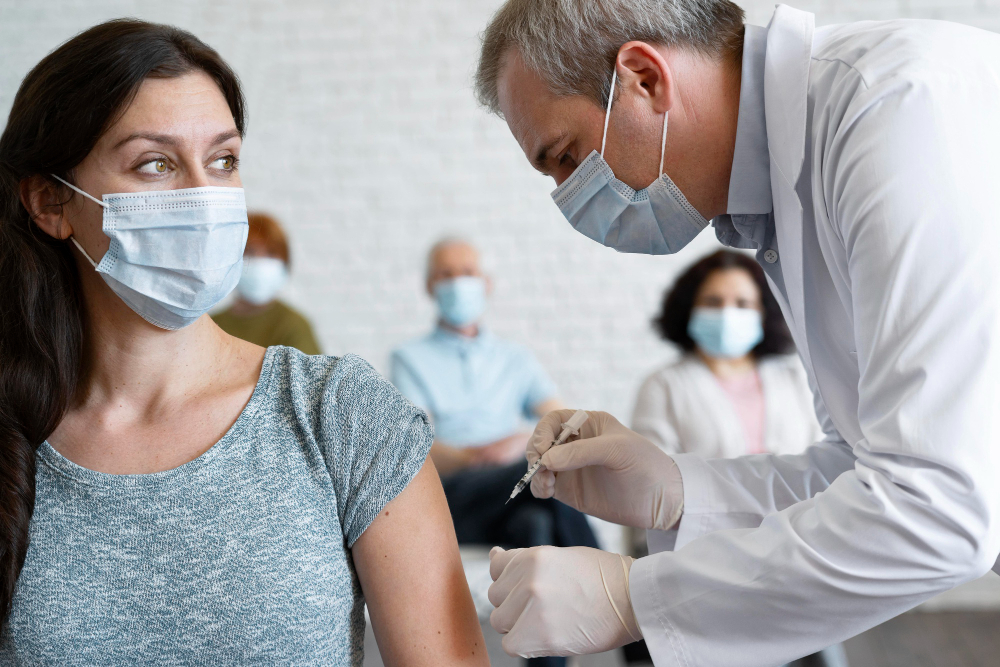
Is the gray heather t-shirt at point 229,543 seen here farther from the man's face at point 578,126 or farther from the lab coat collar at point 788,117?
the lab coat collar at point 788,117

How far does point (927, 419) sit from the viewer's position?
0.73 m

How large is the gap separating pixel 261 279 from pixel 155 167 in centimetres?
231

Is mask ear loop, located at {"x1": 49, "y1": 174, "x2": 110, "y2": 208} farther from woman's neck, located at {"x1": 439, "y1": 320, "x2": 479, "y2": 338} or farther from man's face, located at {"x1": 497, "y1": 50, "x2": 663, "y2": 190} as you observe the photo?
woman's neck, located at {"x1": 439, "y1": 320, "x2": 479, "y2": 338}

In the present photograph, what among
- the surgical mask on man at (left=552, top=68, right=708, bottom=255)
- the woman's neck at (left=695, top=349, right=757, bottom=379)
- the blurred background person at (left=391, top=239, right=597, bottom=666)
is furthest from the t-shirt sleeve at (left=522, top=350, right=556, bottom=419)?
the surgical mask on man at (left=552, top=68, right=708, bottom=255)

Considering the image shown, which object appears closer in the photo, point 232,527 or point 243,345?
point 232,527

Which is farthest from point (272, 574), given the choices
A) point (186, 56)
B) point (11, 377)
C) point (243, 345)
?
point (186, 56)

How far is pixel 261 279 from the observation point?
3.35 metres

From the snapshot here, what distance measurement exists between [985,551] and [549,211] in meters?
3.21

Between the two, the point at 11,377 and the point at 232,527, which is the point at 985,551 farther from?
the point at 11,377

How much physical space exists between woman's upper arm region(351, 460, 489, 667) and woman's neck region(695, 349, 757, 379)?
84.1 inches

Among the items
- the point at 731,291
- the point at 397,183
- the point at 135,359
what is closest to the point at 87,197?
the point at 135,359

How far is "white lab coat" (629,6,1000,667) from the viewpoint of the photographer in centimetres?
73

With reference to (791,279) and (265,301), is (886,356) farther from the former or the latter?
(265,301)

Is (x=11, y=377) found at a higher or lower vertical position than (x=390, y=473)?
higher
